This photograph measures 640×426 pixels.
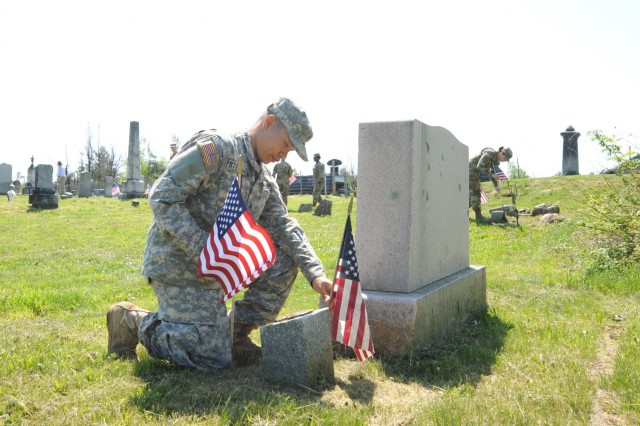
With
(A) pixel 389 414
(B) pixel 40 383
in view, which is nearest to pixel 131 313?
(B) pixel 40 383

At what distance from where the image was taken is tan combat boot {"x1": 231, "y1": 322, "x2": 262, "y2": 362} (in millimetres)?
3805

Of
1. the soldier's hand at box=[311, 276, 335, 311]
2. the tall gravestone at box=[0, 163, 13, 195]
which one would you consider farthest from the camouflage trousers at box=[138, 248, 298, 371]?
the tall gravestone at box=[0, 163, 13, 195]

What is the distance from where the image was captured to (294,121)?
11.3 ft

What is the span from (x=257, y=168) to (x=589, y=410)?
2368 millimetres

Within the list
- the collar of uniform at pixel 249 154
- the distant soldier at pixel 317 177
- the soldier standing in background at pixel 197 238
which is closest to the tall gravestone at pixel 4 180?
the distant soldier at pixel 317 177

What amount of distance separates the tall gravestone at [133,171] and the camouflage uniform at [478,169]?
16397mm

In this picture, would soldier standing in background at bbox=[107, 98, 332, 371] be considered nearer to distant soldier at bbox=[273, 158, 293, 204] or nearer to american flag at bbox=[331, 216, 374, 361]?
american flag at bbox=[331, 216, 374, 361]

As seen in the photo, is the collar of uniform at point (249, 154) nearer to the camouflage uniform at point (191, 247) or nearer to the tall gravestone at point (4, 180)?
the camouflage uniform at point (191, 247)

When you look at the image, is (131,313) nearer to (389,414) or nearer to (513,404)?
(389,414)

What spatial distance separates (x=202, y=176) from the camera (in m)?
3.39

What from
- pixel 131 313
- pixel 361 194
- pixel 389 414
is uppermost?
pixel 361 194

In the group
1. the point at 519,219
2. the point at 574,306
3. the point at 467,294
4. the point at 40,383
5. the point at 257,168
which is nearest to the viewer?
the point at 40,383

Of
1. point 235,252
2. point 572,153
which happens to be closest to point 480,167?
point 572,153

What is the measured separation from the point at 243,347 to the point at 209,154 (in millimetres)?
1363
